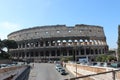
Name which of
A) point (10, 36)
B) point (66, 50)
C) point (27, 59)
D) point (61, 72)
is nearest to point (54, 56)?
point (66, 50)

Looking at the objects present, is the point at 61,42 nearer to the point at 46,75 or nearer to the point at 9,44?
the point at 9,44

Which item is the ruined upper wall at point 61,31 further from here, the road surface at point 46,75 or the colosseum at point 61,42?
the road surface at point 46,75

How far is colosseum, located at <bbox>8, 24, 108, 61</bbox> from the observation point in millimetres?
153875

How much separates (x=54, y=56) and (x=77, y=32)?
18.6m

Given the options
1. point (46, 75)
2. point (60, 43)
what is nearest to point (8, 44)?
point (60, 43)

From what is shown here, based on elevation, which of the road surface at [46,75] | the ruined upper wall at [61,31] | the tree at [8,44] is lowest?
the road surface at [46,75]

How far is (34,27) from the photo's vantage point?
165000 millimetres

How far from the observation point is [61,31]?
513ft

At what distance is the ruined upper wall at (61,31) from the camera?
155m

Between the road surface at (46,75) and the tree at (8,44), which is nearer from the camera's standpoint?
the road surface at (46,75)

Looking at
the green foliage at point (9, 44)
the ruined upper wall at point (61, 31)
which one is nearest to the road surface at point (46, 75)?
the green foliage at point (9, 44)

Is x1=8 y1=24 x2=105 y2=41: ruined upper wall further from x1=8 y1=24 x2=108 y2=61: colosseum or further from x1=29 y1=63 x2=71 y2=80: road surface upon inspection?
x1=29 y1=63 x2=71 y2=80: road surface

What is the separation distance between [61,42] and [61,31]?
6.14 metres

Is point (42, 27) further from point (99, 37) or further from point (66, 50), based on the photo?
point (99, 37)
